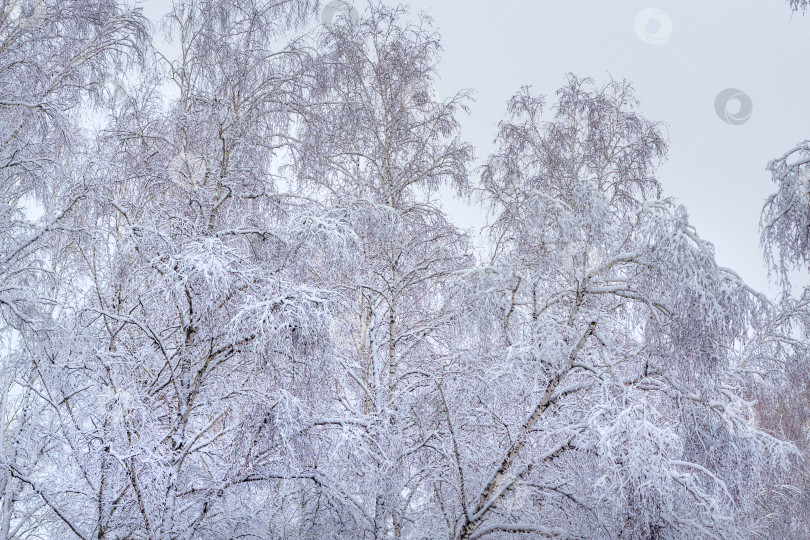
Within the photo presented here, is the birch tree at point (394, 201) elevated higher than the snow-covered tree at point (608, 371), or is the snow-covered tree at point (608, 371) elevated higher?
the birch tree at point (394, 201)

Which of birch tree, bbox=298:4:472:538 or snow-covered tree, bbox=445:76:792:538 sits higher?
birch tree, bbox=298:4:472:538

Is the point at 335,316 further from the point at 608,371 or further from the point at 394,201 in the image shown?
the point at 394,201

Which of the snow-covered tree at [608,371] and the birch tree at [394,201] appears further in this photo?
the birch tree at [394,201]

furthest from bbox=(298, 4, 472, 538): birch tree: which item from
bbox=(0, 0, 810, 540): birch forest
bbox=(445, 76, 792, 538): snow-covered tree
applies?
bbox=(445, 76, 792, 538): snow-covered tree

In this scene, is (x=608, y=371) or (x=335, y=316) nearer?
(x=335, y=316)

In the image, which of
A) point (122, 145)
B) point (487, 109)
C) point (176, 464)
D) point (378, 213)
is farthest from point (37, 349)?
point (487, 109)

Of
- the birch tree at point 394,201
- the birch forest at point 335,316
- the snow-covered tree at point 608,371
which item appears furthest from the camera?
the birch tree at point 394,201

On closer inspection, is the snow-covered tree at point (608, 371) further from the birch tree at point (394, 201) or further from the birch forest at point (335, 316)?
the birch tree at point (394, 201)

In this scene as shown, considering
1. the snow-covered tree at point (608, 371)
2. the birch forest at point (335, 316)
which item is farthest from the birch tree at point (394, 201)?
the snow-covered tree at point (608, 371)

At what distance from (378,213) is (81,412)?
329 centimetres

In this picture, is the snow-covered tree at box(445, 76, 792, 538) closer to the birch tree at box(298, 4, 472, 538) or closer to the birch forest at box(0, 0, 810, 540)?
the birch forest at box(0, 0, 810, 540)

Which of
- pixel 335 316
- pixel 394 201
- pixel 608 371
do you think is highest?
pixel 394 201

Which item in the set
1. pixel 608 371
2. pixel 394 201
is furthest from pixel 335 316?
pixel 394 201

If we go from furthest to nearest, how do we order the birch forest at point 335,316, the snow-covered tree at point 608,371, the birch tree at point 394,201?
the birch tree at point 394,201
the birch forest at point 335,316
the snow-covered tree at point 608,371
